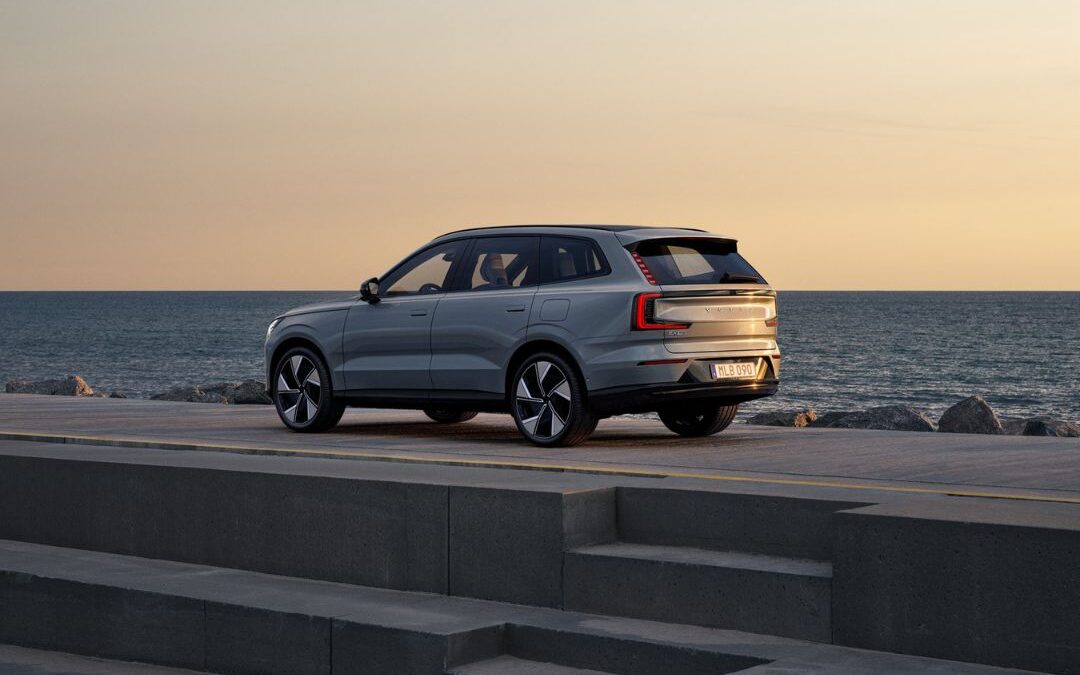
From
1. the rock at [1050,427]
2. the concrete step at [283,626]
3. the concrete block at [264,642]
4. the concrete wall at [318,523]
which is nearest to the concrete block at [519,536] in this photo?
the concrete wall at [318,523]

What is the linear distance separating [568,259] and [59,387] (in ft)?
70.6

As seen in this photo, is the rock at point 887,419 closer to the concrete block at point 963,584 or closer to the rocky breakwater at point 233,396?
the rocky breakwater at point 233,396

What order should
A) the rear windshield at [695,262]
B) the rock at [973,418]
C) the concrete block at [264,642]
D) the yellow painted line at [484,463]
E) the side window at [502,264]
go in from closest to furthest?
the concrete block at [264,642] → the yellow painted line at [484,463] → the rear windshield at [695,262] → the side window at [502,264] → the rock at [973,418]

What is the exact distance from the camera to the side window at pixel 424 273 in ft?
41.8

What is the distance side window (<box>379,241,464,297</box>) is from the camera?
501 inches

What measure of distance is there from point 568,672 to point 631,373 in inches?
170

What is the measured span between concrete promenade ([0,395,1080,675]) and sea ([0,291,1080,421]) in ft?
110

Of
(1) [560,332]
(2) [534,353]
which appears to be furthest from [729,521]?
(2) [534,353]

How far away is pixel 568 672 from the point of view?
278 inches

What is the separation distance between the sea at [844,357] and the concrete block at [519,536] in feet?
114

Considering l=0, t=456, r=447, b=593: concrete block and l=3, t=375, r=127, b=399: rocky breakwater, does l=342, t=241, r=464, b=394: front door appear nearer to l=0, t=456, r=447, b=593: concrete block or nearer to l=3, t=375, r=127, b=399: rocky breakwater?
l=0, t=456, r=447, b=593: concrete block

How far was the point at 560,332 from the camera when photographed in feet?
37.4

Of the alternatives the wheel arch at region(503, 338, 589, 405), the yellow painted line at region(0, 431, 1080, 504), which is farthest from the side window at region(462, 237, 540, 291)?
the yellow painted line at region(0, 431, 1080, 504)

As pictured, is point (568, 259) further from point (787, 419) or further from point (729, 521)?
point (787, 419)
